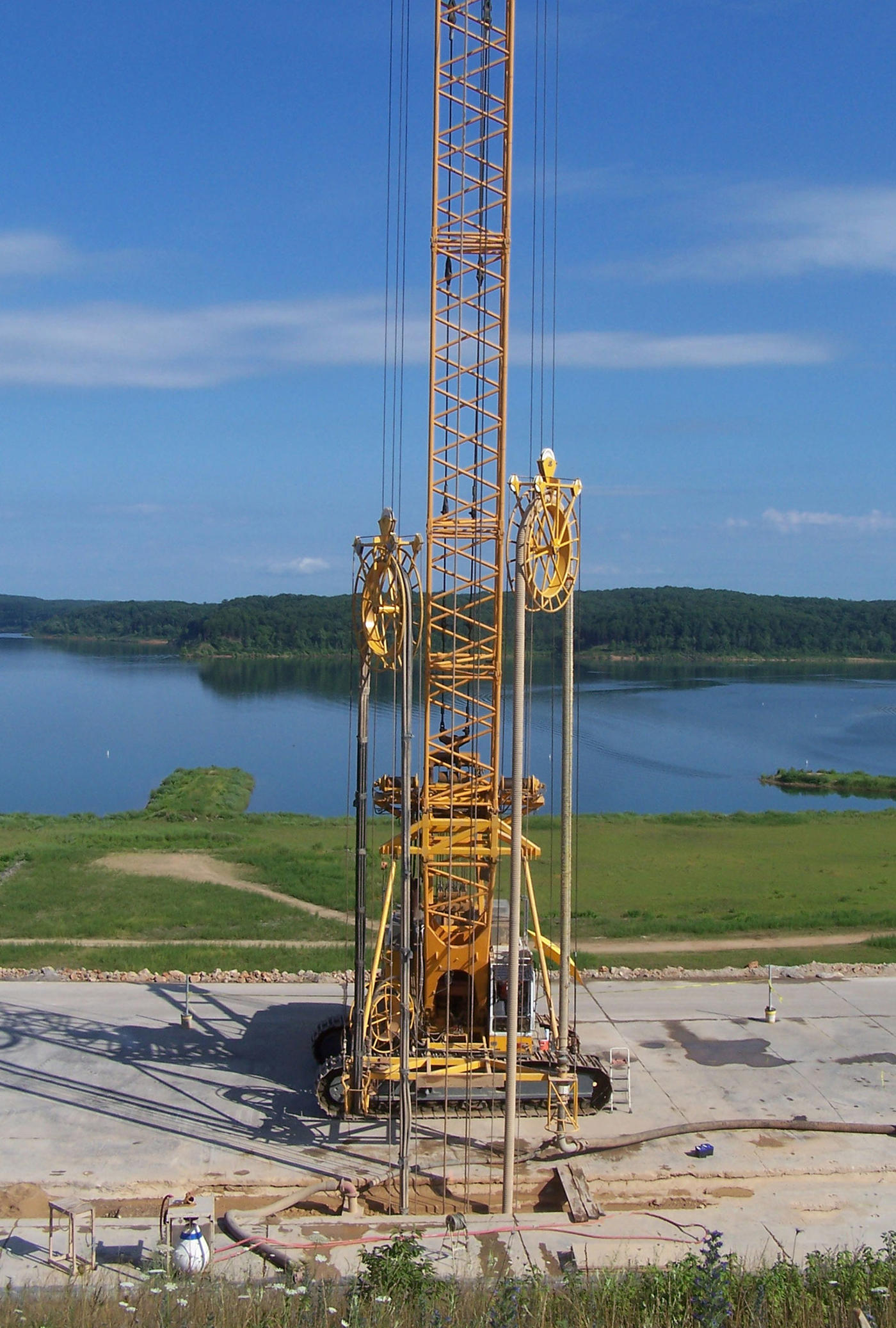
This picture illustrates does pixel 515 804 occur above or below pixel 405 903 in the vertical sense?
above

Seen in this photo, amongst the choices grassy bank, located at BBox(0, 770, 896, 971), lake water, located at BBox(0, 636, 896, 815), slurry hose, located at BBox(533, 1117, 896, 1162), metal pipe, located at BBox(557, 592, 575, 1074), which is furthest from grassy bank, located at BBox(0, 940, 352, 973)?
slurry hose, located at BBox(533, 1117, 896, 1162)

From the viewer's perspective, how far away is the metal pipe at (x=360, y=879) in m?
14.2

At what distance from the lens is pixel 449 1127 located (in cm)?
1573

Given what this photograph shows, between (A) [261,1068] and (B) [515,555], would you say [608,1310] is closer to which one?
(B) [515,555]

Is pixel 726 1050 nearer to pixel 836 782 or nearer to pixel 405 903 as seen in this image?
pixel 405 903

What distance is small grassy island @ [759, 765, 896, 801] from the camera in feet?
204

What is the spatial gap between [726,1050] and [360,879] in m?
7.37

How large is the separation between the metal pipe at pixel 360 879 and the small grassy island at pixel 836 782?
50823 millimetres

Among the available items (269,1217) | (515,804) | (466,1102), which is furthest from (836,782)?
(269,1217)

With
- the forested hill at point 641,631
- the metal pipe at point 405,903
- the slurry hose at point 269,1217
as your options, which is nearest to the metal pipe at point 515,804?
the metal pipe at point 405,903

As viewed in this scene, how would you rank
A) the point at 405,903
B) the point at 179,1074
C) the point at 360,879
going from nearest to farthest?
the point at 405,903 → the point at 360,879 → the point at 179,1074

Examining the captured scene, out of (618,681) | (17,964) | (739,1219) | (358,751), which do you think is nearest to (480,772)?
(358,751)

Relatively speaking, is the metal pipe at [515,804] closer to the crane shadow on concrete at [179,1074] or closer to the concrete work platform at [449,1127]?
the concrete work platform at [449,1127]

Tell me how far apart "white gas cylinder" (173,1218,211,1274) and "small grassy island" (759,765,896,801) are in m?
54.7
